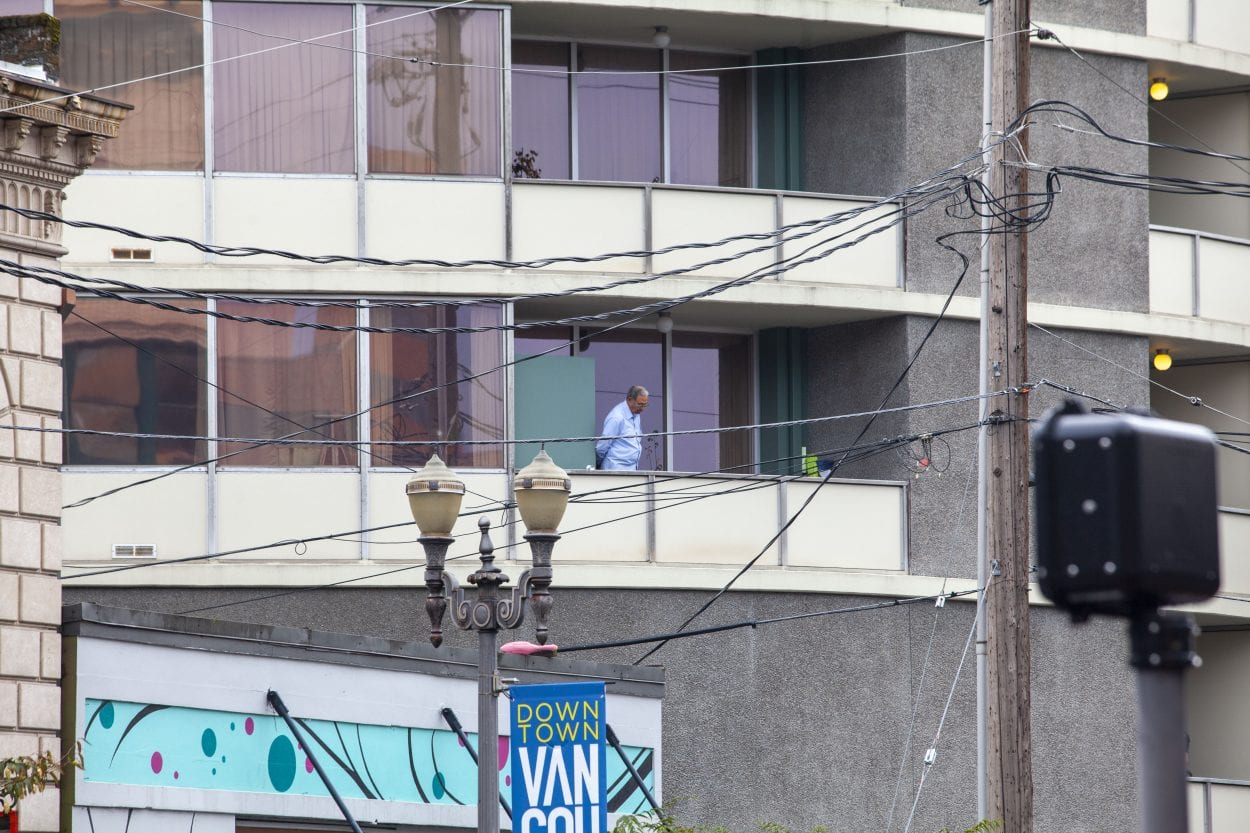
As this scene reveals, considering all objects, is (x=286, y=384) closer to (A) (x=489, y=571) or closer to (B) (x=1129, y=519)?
(A) (x=489, y=571)

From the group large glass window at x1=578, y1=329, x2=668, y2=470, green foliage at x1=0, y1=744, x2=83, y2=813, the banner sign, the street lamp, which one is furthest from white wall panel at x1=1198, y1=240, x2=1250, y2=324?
green foliage at x1=0, y1=744, x2=83, y2=813

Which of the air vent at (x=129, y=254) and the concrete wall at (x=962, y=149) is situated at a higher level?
the concrete wall at (x=962, y=149)

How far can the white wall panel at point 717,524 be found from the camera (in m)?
20.9

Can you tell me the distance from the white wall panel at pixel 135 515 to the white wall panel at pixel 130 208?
2020 mm

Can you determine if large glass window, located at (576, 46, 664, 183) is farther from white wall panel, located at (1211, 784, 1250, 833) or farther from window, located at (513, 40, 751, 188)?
white wall panel, located at (1211, 784, 1250, 833)

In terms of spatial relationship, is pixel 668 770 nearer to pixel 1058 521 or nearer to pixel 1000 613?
pixel 1000 613

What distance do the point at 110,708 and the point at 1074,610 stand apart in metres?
10.9

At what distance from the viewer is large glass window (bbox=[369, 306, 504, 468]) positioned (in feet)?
65.9

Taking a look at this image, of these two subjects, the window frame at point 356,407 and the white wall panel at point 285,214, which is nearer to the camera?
the window frame at point 356,407

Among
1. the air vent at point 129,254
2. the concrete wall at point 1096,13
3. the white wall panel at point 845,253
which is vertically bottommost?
the air vent at point 129,254

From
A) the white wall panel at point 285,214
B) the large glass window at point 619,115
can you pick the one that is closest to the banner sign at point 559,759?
the white wall panel at point 285,214

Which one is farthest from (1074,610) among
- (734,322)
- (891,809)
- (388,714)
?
(734,322)

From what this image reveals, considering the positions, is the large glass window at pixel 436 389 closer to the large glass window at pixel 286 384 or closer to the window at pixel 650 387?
the large glass window at pixel 286 384

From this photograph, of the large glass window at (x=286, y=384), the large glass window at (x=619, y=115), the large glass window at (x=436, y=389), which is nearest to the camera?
the large glass window at (x=286, y=384)
